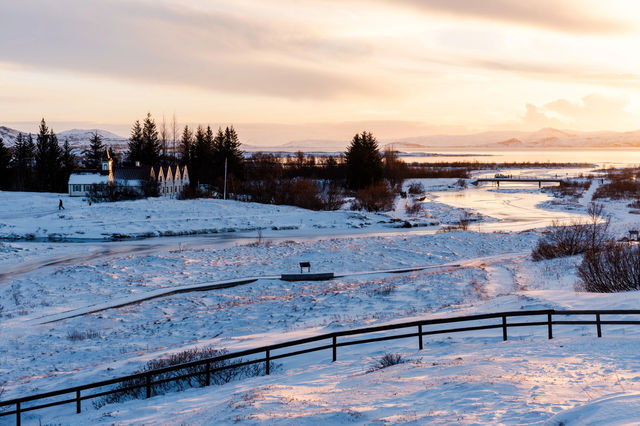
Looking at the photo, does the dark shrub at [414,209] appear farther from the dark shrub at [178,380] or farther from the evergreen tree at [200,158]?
the dark shrub at [178,380]

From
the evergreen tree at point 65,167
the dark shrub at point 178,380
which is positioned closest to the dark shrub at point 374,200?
the dark shrub at point 178,380

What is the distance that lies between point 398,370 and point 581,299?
10.7 meters

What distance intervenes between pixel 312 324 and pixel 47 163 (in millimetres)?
89275

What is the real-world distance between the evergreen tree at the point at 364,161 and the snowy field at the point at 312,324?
31866mm

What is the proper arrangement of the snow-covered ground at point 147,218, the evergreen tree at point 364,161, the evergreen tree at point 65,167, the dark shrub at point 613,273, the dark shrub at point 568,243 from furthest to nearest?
the evergreen tree at point 65,167, the evergreen tree at point 364,161, the snow-covered ground at point 147,218, the dark shrub at point 568,243, the dark shrub at point 613,273

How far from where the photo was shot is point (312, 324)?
2159cm

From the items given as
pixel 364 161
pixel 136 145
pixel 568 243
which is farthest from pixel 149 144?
pixel 568 243

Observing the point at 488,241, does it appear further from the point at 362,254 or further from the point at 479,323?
the point at 479,323

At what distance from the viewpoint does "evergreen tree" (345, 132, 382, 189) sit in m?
83.7

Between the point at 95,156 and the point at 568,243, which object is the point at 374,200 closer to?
the point at 568,243

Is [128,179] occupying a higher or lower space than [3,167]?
lower

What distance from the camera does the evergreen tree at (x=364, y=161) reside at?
8369 centimetres

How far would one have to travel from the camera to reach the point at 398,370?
12.5 m

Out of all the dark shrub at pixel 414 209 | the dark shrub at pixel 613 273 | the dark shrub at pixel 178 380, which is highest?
the dark shrub at pixel 414 209
